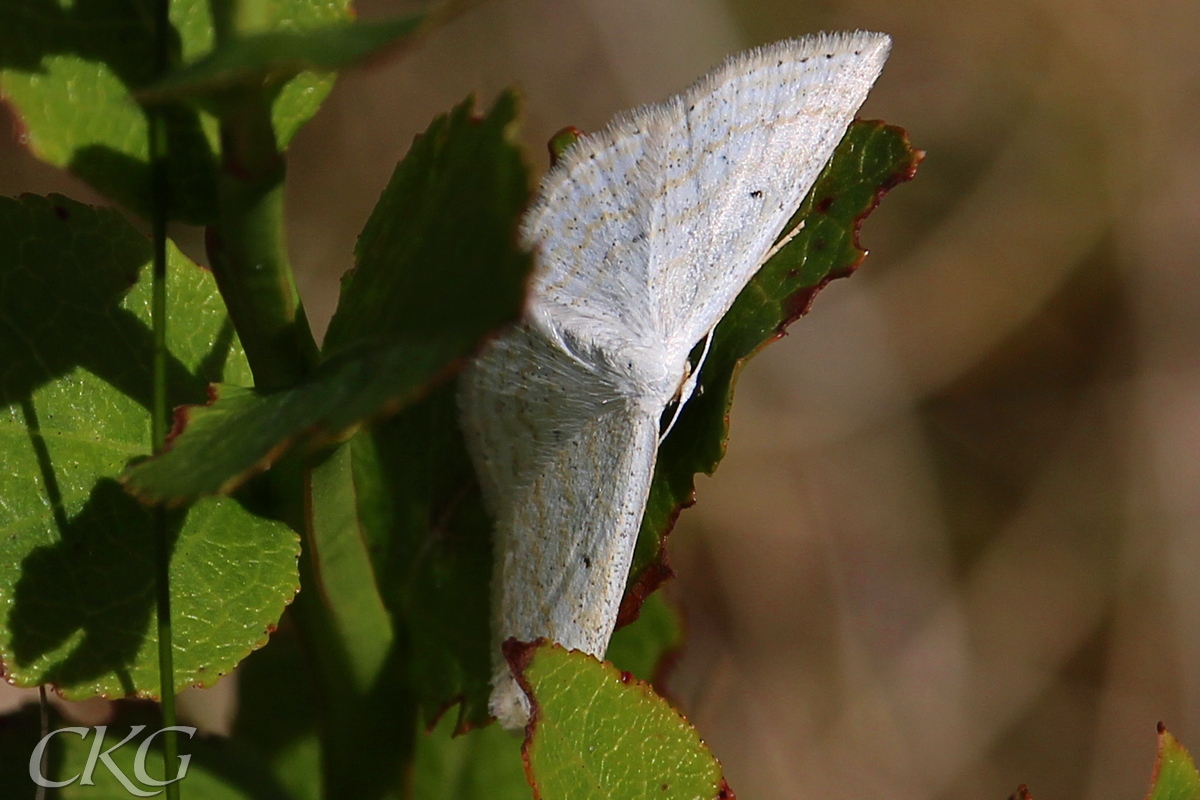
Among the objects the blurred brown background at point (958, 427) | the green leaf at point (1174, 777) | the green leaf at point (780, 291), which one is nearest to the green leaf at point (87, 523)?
the green leaf at point (780, 291)

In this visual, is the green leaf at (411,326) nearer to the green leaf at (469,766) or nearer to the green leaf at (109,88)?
the green leaf at (109,88)

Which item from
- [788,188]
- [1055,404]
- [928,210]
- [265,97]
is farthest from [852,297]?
[265,97]

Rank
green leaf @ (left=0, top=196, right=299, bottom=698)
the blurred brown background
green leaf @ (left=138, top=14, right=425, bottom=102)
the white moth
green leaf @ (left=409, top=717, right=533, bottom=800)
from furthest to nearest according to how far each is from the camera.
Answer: the blurred brown background → green leaf @ (left=409, top=717, right=533, bottom=800) → the white moth → green leaf @ (left=0, top=196, right=299, bottom=698) → green leaf @ (left=138, top=14, right=425, bottom=102)

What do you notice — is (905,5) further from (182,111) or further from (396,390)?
(396,390)

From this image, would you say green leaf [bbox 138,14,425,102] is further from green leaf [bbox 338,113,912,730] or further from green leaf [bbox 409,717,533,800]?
green leaf [bbox 409,717,533,800]

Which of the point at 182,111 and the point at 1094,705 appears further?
the point at 1094,705

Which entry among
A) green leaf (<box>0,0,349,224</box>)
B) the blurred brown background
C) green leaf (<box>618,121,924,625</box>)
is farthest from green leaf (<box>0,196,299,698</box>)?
the blurred brown background
